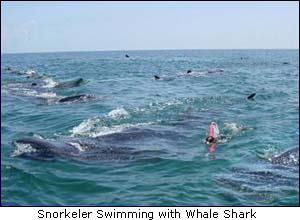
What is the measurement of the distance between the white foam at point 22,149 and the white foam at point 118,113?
768 cm

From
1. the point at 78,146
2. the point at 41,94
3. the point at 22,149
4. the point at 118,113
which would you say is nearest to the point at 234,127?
the point at 118,113

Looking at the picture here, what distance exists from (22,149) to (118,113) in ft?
29.7

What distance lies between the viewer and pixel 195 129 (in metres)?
20.5

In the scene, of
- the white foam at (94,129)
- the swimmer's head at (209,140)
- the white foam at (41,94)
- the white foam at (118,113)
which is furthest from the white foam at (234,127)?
the white foam at (41,94)

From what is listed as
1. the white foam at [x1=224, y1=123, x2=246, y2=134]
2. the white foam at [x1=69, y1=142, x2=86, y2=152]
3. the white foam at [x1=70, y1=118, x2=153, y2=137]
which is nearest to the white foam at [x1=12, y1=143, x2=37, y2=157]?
the white foam at [x1=69, y1=142, x2=86, y2=152]

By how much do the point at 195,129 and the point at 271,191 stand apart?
8.09 metres

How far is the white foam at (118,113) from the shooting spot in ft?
78.6

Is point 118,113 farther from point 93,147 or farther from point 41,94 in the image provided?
point 41,94

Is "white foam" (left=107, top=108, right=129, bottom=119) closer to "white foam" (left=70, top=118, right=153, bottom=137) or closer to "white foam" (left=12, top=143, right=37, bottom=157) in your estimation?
"white foam" (left=70, top=118, right=153, bottom=137)

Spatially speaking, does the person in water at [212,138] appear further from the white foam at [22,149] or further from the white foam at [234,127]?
the white foam at [22,149]

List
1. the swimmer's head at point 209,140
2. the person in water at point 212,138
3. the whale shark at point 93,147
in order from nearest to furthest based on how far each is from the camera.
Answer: the whale shark at point 93,147 < the person in water at point 212,138 < the swimmer's head at point 209,140

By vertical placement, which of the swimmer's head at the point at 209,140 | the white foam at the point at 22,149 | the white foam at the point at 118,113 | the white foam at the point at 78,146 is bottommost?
the white foam at the point at 22,149
